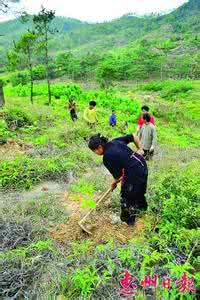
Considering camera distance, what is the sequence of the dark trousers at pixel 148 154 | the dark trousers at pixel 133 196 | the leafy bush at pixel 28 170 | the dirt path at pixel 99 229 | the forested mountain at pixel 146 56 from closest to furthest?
the dark trousers at pixel 133 196, the dirt path at pixel 99 229, the leafy bush at pixel 28 170, the dark trousers at pixel 148 154, the forested mountain at pixel 146 56

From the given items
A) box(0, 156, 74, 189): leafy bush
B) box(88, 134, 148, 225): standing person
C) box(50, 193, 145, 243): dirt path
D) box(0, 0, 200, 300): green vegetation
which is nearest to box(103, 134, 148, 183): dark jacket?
box(88, 134, 148, 225): standing person

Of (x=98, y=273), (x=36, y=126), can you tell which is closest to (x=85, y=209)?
(x=98, y=273)

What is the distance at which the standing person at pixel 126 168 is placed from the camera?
4043 mm

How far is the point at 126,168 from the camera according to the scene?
4.15 metres

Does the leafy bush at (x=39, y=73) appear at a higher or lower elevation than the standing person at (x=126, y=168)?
lower

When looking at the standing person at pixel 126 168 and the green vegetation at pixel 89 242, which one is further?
the standing person at pixel 126 168

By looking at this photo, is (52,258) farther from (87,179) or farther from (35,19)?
(35,19)

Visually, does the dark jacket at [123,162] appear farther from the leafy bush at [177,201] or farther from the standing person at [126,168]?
the leafy bush at [177,201]

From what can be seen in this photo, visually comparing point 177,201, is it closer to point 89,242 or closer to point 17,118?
point 89,242

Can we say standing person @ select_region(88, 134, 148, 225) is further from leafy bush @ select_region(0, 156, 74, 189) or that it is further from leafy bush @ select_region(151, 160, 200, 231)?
leafy bush @ select_region(0, 156, 74, 189)

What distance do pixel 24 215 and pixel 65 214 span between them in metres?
0.60

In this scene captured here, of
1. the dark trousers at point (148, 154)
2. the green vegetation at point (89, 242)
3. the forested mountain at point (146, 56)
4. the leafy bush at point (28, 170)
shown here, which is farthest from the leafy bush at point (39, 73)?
the dark trousers at point (148, 154)

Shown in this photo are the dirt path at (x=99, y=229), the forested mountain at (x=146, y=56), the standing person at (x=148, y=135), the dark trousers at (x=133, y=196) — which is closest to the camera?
the dark trousers at (x=133, y=196)

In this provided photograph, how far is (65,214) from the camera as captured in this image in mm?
5039
